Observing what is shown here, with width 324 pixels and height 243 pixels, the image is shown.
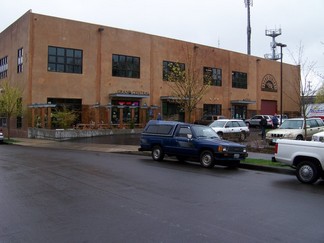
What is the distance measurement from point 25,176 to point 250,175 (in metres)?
Answer: 7.13

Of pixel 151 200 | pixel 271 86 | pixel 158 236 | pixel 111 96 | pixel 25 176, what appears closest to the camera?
pixel 158 236

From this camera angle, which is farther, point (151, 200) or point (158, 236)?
point (151, 200)

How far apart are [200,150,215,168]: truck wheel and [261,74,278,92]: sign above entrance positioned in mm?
46163

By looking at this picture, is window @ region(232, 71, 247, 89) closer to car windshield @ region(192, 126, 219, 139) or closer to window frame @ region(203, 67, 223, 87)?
window frame @ region(203, 67, 223, 87)

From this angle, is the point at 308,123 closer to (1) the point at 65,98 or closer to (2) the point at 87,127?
(2) the point at 87,127


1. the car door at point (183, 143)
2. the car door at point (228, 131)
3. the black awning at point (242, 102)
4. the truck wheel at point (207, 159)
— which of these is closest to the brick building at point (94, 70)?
the black awning at point (242, 102)

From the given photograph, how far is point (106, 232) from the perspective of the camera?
5.64 m

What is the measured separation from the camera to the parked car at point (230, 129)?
25.7 meters

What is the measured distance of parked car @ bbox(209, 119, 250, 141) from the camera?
2573 cm

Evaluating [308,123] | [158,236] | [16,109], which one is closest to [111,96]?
[16,109]

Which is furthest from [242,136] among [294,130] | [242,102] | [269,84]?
[269,84]

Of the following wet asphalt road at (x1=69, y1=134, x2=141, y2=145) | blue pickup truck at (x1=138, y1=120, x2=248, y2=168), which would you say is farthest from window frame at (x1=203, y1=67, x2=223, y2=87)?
blue pickup truck at (x1=138, y1=120, x2=248, y2=168)

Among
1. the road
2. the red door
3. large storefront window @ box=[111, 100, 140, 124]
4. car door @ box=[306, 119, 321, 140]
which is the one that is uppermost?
the red door

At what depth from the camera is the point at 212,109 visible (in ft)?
162
